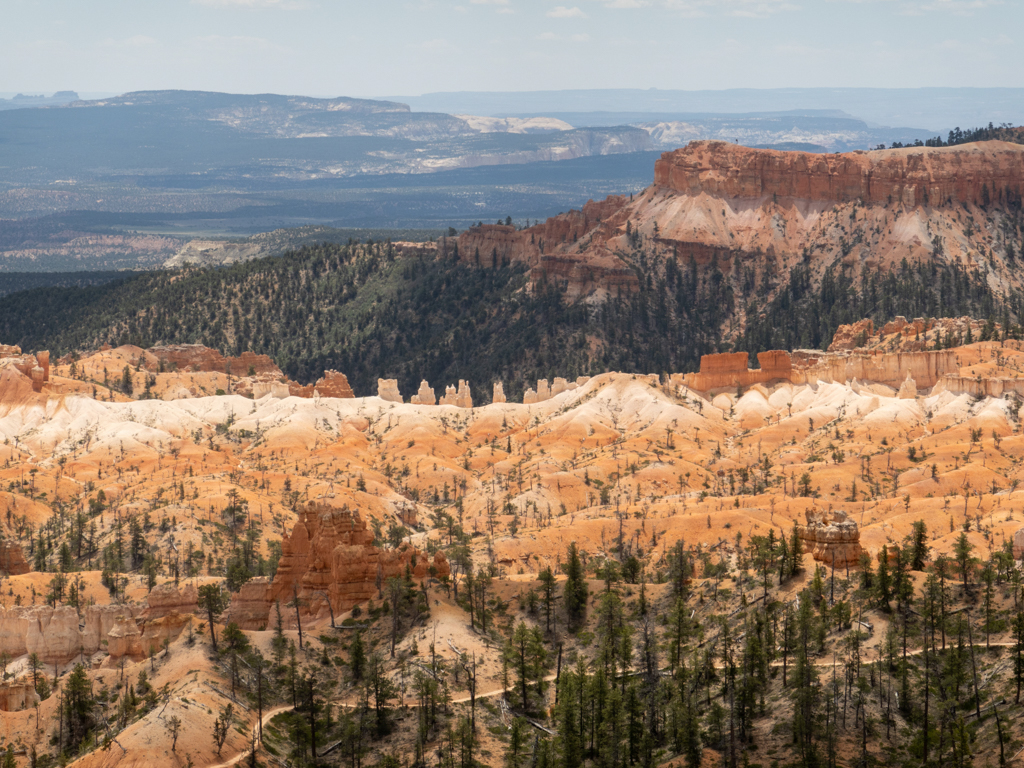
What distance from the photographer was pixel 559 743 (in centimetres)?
9588

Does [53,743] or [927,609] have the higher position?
[927,609]

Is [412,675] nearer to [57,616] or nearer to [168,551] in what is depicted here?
[57,616]

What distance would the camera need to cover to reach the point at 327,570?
11856cm

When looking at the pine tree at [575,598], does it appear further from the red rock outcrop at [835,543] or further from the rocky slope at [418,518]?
the red rock outcrop at [835,543]

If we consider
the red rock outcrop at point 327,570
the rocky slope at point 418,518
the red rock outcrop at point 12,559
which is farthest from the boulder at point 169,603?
the red rock outcrop at point 12,559

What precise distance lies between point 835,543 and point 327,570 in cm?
3384

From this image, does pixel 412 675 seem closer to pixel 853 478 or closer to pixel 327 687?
pixel 327 687

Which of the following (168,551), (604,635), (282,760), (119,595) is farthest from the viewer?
(168,551)

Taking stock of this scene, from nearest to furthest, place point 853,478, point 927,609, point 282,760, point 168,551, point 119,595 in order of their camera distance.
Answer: point 282,760 < point 927,609 < point 119,595 < point 168,551 < point 853,478

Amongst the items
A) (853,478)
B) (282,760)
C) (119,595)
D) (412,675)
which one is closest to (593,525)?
(853,478)

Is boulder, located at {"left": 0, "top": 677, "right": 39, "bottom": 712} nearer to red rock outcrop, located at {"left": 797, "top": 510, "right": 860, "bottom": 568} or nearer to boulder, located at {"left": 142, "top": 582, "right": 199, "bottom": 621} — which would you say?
boulder, located at {"left": 142, "top": 582, "right": 199, "bottom": 621}

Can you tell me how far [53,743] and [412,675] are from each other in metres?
21.1

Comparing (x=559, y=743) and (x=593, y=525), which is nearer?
(x=559, y=743)

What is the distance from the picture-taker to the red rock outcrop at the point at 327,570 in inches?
4584
